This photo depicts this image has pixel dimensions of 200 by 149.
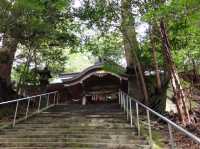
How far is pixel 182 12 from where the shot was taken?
7.92m

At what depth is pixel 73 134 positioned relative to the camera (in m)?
8.06

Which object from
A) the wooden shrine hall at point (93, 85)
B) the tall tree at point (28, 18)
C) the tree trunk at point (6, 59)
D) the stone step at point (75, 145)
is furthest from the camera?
the wooden shrine hall at point (93, 85)

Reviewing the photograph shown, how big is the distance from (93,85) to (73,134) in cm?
973

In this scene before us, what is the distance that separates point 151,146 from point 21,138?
11.1ft

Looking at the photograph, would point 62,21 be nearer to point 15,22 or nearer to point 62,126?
point 15,22

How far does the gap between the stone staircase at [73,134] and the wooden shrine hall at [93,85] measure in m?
5.72

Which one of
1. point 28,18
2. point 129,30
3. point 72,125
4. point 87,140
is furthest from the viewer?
point 129,30

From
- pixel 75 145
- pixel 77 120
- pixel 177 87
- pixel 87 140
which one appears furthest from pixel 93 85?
pixel 75 145

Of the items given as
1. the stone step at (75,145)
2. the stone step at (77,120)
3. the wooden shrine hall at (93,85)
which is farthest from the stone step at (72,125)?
the wooden shrine hall at (93,85)

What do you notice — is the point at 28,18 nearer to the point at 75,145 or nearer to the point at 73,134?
the point at 73,134

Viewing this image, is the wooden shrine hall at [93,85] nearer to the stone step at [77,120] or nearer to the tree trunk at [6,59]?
the tree trunk at [6,59]

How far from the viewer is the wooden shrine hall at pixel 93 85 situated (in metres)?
16.1

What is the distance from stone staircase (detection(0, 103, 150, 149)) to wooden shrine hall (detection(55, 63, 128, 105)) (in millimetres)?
5716

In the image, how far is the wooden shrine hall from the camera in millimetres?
16109
